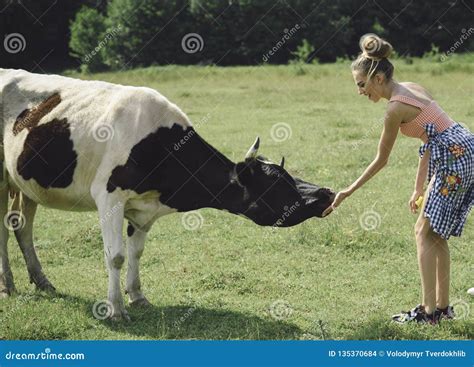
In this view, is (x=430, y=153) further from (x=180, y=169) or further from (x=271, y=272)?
(x=271, y=272)

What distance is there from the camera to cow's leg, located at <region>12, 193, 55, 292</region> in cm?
753

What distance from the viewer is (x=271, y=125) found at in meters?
17.5

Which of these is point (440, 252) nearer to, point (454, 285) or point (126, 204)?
point (454, 285)

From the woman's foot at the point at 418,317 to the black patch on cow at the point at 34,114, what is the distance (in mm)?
3590

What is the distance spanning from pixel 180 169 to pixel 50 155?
120 centimetres

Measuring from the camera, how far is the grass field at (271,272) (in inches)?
245

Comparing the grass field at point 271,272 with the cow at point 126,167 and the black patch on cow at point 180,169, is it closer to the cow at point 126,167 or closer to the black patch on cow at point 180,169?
the cow at point 126,167

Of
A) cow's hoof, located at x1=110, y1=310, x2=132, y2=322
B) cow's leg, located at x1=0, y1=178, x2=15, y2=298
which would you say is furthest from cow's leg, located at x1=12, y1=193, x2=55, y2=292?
cow's hoof, located at x1=110, y1=310, x2=132, y2=322

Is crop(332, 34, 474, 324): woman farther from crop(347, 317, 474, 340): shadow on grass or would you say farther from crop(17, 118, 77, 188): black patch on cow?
crop(17, 118, 77, 188): black patch on cow

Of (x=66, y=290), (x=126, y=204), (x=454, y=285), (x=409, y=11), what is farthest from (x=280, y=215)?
(x=409, y=11)

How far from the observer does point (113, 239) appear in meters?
6.46

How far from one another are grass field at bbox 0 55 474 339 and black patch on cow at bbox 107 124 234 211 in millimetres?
1022

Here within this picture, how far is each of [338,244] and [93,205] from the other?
3030 millimetres

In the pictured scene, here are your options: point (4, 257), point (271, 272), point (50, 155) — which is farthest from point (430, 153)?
point (4, 257)
